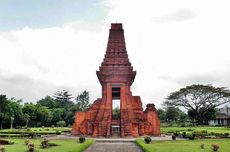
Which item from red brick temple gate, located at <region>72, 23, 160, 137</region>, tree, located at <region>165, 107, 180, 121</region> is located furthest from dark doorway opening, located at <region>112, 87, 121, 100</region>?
tree, located at <region>165, 107, 180, 121</region>

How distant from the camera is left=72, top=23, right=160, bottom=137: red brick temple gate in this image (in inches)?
1660

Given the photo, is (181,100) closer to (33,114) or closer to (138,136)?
(33,114)

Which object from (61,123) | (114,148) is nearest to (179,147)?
(114,148)

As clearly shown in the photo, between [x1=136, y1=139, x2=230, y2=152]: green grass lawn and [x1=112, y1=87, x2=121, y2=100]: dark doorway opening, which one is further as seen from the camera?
[x1=112, y1=87, x2=121, y2=100]: dark doorway opening

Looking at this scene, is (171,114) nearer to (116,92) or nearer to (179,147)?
(116,92)

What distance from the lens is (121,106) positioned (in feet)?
142

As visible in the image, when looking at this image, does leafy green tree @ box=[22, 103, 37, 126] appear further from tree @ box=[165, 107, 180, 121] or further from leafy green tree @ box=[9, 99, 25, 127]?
tree @ box=[165, 107, 180, 121]

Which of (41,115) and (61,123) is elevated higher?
(41,115)

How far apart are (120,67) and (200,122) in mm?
39754

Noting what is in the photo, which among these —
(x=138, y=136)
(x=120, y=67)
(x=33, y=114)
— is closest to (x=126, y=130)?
(x=138, y=136)

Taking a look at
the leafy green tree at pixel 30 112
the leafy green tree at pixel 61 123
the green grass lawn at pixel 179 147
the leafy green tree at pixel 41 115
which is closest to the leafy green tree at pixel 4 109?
the leafy green tree at pixel 30 112

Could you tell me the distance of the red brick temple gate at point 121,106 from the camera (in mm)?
42156

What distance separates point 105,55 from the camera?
45156mm

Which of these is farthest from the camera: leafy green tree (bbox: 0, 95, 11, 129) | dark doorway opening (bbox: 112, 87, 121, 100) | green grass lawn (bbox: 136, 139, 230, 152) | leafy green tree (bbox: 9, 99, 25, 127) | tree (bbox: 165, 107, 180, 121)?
tree (bbox: 165, 107, 180, 121)
